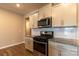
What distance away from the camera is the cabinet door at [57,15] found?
2646 mm

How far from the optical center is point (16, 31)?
4512 millimetres

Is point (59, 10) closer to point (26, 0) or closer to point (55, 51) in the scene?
point (55, 51)

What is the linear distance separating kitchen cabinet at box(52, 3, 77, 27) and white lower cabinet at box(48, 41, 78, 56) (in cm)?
55

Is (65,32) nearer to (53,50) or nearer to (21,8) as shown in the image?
(53,50)

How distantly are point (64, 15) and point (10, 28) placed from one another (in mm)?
2754

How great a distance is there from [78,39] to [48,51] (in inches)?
32.5

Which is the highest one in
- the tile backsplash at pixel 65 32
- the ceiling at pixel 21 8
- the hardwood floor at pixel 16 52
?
the ceiling at pixel 21 8

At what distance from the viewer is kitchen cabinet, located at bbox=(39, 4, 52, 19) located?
119 inches

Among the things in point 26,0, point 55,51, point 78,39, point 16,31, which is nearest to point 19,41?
point 16,31

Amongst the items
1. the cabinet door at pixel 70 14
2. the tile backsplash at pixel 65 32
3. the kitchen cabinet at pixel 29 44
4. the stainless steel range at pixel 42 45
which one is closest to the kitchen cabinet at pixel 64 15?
the cabinet door at pixel 70 14

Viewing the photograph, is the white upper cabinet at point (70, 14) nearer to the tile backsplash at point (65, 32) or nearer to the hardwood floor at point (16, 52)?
the tile backsplash at point (65, 32)

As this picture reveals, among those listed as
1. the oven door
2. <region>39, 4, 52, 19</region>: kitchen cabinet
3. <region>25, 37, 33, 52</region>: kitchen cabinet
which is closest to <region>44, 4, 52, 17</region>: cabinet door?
<region>39, 4, 52, 19</region>: kitchen cabinet

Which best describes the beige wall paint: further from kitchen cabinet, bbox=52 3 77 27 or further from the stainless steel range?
kitchen cabinet, bbox=52 3 77 27

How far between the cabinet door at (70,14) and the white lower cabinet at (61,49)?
0.56 m
